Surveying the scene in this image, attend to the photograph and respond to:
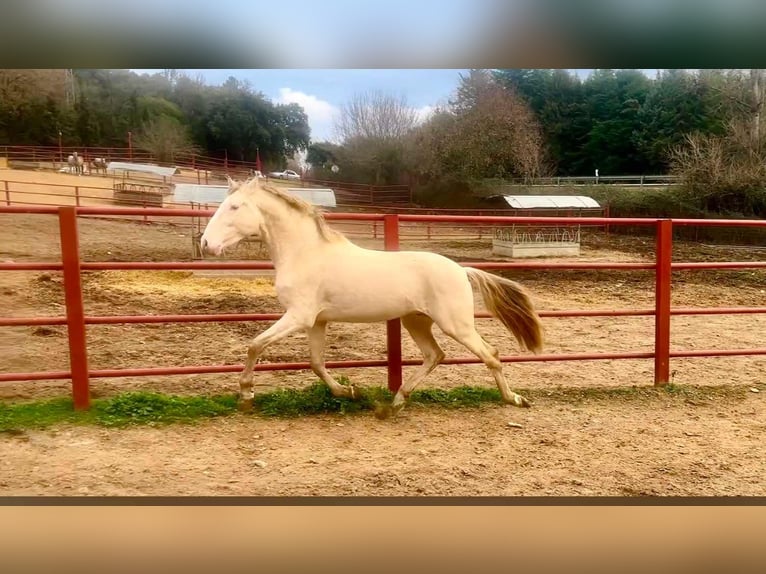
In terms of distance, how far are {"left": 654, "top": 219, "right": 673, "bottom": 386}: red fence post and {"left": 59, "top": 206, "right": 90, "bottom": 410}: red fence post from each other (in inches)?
102

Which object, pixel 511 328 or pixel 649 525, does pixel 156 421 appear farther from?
pixel 649 525

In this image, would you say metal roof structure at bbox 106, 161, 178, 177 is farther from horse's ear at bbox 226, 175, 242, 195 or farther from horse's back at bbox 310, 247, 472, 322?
horse's back at bbox 310, 247, 472, 322

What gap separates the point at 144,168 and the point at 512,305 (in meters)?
1.65

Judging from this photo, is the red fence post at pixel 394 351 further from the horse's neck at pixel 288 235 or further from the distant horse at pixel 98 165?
the distant horse at pixel 98 165

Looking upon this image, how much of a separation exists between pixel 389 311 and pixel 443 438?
1.79ft

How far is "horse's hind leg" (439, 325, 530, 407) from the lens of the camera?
2232 millimetres

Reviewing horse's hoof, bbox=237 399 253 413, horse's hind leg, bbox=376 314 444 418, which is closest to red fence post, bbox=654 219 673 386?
horse's hind leg, bbox=376 314 444 418

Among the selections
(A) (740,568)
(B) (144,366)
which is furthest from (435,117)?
(B) (144,366)

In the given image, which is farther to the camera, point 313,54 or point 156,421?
point 156,421

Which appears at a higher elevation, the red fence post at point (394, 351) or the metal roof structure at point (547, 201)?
the metal roof structure at point (547, 201)

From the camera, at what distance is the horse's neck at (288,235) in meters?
2.16

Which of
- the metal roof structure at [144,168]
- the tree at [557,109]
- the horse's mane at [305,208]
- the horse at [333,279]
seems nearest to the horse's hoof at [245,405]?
the horse at [333,279]

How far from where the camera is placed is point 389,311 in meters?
2.20

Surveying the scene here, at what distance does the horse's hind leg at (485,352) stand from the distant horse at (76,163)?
1593 millimetres
